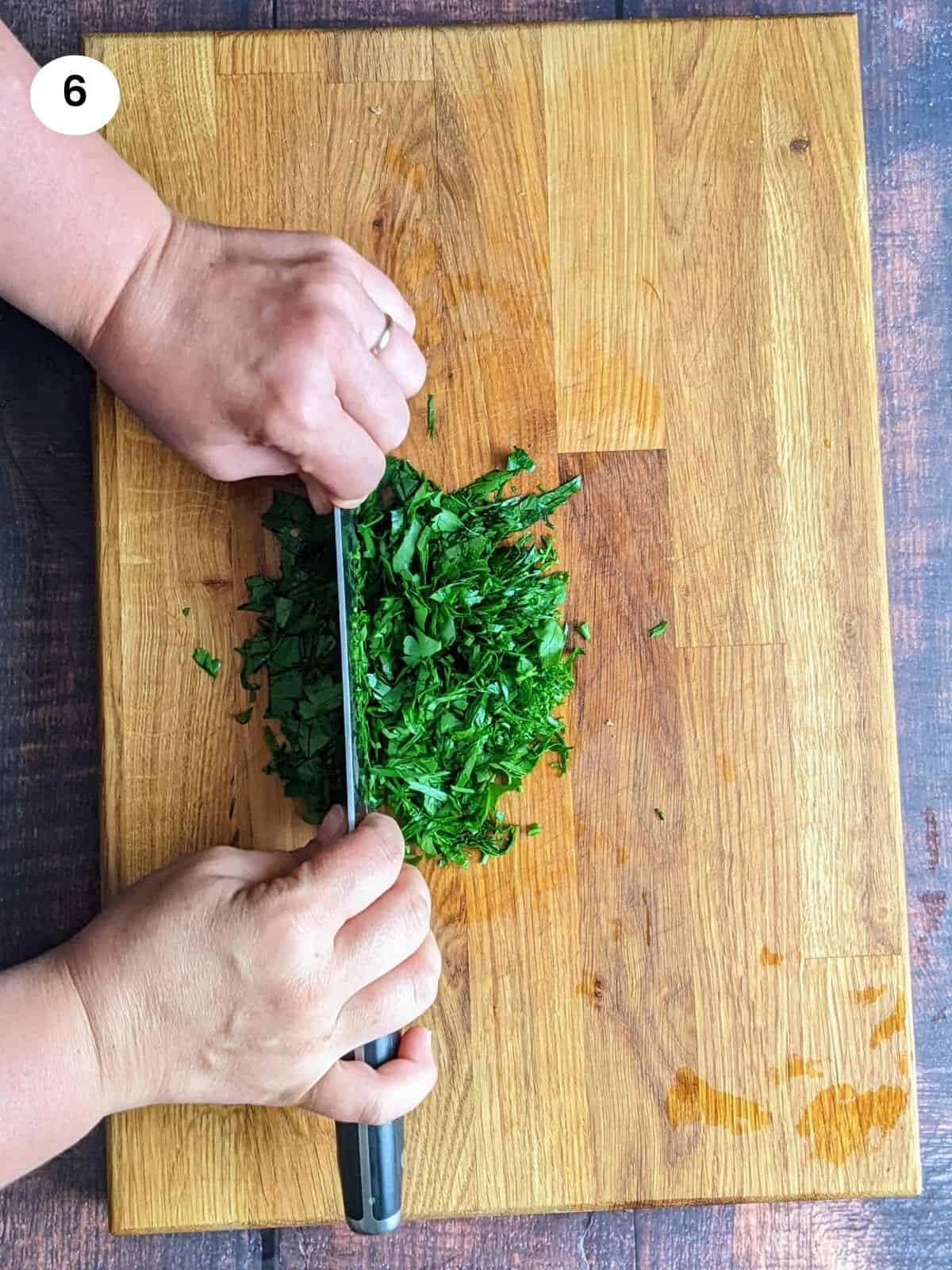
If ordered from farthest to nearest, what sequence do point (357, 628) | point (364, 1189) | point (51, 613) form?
1. point (51, 613)
2. point (357, 628)
3. point (364, 1189)

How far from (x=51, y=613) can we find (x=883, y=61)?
1.32m

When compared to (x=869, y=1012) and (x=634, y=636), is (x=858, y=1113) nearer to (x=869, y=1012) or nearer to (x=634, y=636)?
(x=869, y=1012)

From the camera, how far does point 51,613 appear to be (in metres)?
1.47

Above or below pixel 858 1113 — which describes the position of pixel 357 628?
above

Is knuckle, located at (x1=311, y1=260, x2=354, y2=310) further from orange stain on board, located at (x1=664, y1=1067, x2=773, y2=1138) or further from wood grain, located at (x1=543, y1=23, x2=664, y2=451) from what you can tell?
orange stain on board, located at (x1=664, y1=1067, x2=773, y2=1138)

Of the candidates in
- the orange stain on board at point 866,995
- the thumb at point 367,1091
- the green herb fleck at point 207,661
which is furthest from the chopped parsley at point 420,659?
the orange stain on board at point 866,995

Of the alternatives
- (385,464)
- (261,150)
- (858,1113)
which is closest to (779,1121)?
(858,1113)

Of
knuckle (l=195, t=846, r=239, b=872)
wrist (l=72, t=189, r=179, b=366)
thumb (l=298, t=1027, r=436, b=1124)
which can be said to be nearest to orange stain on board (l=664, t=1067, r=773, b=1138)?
thumb (l=298, t=1027, r=436, b=1124)

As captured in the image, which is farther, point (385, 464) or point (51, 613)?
point (51, 613)

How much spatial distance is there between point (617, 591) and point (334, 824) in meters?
0.45

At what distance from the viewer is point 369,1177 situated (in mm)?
1223

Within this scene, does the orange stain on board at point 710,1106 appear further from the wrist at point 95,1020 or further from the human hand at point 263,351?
the human hand at point 263,351

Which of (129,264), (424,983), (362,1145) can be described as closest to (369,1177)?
(362,1145)

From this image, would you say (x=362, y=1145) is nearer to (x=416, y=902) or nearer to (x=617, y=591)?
(x=416, y=902)
